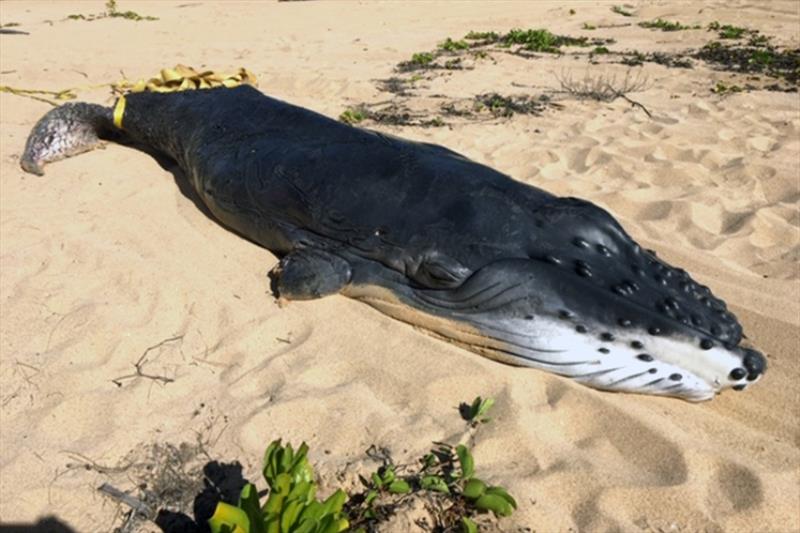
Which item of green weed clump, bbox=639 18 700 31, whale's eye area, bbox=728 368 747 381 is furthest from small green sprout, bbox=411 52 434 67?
whale's eye area, bbox=728 368 747 381

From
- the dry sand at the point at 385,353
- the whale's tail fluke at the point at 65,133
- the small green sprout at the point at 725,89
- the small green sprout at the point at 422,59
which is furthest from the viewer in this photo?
the small green sprout at the point at 422,59

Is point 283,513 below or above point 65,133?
above

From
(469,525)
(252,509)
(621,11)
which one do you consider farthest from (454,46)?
(252,509)

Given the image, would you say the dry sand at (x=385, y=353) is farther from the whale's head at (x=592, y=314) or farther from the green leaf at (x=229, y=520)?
the green leaf at (x=229, y=520)

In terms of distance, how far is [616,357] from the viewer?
2.71 meters

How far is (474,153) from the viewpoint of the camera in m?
5.46

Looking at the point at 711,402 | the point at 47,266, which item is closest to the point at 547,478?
the point at 711,402

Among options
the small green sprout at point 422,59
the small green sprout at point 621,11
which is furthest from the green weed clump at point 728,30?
the small green sprout at point 422,59

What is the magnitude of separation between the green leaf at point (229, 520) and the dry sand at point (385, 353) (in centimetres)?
56

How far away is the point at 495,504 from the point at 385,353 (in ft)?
3.36

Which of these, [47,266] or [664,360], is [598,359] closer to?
[664,360]

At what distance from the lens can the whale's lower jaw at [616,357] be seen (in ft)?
8.79

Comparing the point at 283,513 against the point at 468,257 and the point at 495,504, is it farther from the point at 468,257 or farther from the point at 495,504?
the point at 468,257

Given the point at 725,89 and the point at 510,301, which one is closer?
the point at 510,301
